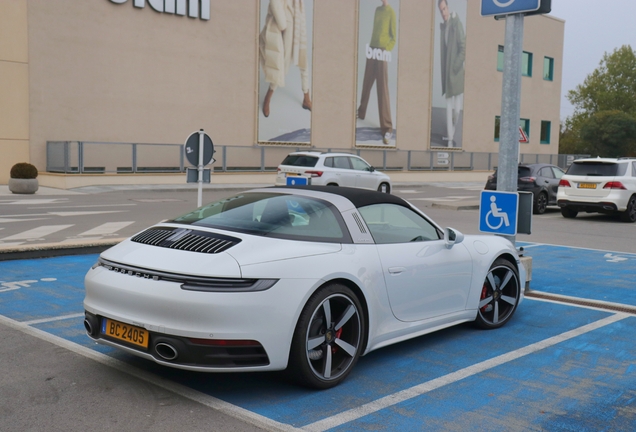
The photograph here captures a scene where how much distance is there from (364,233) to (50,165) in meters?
24.1

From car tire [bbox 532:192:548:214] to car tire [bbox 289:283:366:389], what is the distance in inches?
664

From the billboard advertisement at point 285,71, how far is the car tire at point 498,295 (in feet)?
89.5

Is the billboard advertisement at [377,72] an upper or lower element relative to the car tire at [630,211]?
upper

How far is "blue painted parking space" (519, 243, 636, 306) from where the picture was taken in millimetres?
8438

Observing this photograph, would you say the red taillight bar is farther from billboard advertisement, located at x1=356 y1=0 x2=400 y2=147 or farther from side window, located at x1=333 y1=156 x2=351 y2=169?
billboard advertisement, located at x1=356 y1=0 x2=400 y2=147

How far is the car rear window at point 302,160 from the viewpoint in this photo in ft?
78.4

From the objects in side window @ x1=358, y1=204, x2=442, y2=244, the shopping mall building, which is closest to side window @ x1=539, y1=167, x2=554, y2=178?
the shopping mall building

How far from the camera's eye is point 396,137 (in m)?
40.5

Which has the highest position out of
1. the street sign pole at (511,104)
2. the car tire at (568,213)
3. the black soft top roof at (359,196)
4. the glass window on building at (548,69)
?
the glass window on building at (548,69)

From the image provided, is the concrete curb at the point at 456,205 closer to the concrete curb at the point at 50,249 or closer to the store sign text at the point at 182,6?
the concrete curb at the point at 50,249

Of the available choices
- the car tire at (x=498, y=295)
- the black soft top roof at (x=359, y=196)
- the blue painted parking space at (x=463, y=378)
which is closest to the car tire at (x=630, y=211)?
the blue painted parking space at (x=463, y=378)

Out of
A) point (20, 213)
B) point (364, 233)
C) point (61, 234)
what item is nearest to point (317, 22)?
point (20, 213)

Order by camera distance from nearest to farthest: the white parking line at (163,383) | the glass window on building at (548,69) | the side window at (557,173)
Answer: the white parking line at (163,383), the side window at (557,173), the glass window on building at (548,69)

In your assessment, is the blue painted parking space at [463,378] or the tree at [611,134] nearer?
the blue painted parking space at [463,378]
